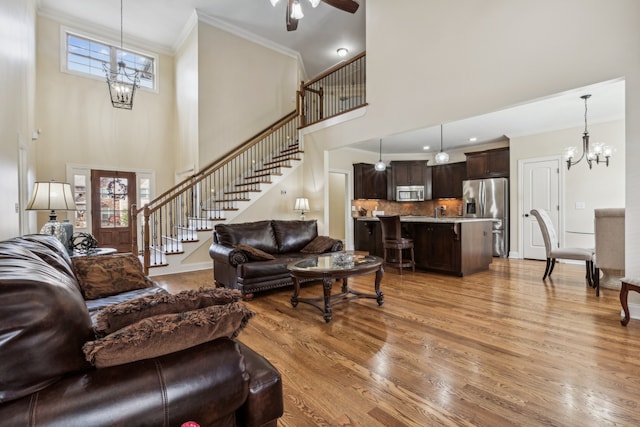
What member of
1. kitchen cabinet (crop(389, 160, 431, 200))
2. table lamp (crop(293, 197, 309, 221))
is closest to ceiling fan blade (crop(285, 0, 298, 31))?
table lamp (crop(293, 197, 309, 221))

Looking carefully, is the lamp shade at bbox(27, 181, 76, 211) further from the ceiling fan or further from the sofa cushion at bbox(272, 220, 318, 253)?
the ceiling fan

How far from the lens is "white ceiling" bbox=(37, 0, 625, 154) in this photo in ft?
17.9

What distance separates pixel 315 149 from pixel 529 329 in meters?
4.95

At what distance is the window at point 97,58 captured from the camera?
21.4 ft

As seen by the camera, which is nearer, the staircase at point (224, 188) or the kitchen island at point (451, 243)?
the kitchen island at point (451, 243)

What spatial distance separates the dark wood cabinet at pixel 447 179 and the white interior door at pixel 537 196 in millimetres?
1512

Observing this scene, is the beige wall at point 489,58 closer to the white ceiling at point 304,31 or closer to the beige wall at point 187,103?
the white ceiling at point 304,31

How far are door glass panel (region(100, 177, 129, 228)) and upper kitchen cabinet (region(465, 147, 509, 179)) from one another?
8229mm

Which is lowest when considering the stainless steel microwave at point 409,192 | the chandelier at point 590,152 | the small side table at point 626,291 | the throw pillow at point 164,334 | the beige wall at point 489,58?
the small side table at point 626,291

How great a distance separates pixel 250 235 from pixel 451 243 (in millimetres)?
3204

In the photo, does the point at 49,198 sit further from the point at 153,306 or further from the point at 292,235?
the point at 153,306

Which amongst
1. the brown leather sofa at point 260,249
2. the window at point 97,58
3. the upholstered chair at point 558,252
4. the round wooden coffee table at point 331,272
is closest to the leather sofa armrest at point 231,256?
the brown leather sofa at point 260,249

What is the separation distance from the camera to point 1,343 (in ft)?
2.39

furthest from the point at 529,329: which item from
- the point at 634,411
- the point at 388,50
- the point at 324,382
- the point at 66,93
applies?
the point at 66,93
